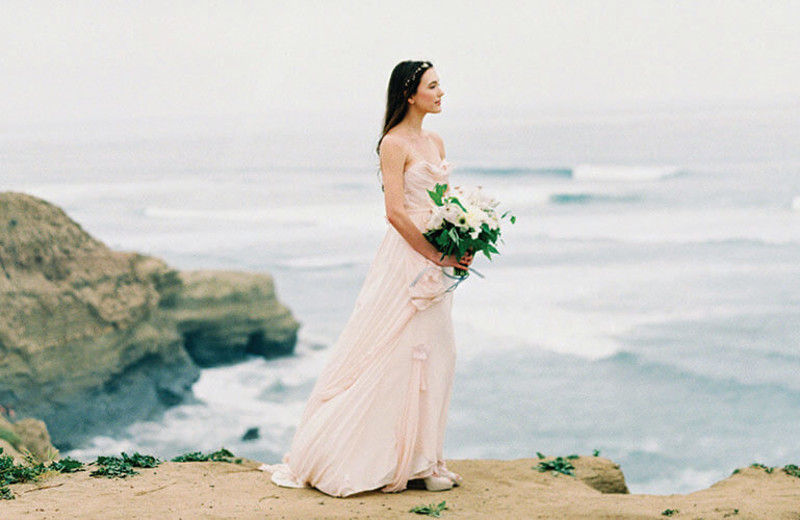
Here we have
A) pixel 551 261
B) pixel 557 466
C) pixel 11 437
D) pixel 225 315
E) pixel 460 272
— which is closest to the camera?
pixel 460 272

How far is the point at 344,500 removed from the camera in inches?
164

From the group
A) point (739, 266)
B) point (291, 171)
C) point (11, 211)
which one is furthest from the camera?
point (291, 171)

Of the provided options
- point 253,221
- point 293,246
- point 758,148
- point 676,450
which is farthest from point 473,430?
point 758,148

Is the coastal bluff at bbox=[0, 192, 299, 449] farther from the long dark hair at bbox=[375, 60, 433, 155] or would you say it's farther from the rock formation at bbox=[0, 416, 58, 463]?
the long dark hair at bbox=[375, 60, 433, 155]

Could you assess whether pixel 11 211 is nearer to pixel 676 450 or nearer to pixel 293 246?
pixel 676 450

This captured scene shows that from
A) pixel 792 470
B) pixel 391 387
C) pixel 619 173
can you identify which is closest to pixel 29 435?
pixel 391 387

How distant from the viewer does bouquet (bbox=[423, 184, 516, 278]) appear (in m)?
4.14

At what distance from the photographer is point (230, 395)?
43.8ft

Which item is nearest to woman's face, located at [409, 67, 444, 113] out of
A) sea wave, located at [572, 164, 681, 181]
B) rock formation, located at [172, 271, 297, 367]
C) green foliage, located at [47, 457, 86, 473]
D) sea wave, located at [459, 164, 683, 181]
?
green foliage, located at [47, 457, 86, 473]

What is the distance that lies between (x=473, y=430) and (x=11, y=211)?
773 cm

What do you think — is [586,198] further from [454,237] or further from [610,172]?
[454,237]

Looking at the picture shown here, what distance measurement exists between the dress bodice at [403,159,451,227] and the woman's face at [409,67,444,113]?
0.27 metres

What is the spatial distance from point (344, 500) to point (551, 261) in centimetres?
1806

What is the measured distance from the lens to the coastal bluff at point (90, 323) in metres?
9.74
